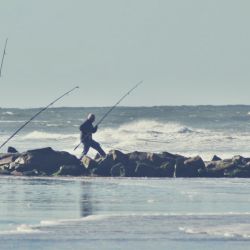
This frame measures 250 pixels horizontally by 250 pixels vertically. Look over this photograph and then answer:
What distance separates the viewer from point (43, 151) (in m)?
31.1

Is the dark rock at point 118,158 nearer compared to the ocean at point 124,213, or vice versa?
the ocean at point 124,213

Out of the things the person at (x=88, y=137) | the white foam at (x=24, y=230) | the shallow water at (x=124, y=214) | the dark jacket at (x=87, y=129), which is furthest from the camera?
the dark jacket at (x=87, y=129)

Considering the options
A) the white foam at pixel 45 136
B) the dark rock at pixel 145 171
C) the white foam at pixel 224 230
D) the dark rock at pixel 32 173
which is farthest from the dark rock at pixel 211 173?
the white foam at pixel 45 136

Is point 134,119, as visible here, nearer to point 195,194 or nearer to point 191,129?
point 191,129

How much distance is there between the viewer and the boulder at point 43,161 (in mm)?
30625

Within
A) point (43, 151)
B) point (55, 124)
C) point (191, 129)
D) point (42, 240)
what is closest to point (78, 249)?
point (42, 240)

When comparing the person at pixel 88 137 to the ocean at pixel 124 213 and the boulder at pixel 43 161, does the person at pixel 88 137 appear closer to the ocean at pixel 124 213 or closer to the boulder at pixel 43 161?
the boulder at pixel 43 161

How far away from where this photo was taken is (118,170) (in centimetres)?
3036

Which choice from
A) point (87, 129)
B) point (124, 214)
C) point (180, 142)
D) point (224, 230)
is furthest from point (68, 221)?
point (180, 142)

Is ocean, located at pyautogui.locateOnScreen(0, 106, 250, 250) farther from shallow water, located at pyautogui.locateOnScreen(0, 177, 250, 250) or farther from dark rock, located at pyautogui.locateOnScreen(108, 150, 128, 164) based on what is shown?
dark rock, located at pyautogui.locateOnScreen(108, 150, 128, 164)

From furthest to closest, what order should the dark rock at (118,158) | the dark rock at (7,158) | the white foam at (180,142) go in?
the white foam at (180,142) → the dark rock at (7,158) → the dark rock at (118,158)

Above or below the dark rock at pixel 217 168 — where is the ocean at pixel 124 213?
below

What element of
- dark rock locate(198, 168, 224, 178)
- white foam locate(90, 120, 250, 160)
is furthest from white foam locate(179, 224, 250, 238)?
white foam locate(90, 120, 250, 160)

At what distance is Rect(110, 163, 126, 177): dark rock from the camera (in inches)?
1192
